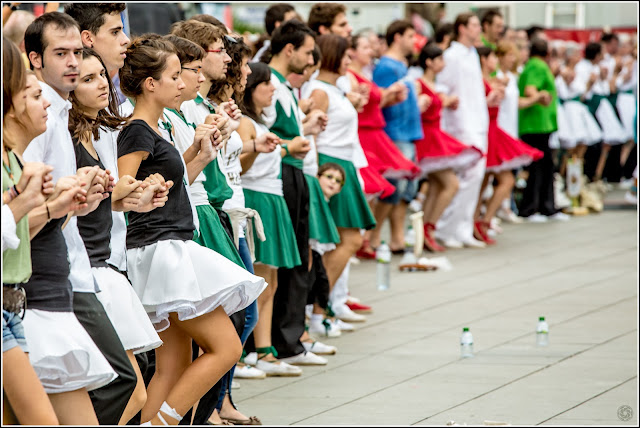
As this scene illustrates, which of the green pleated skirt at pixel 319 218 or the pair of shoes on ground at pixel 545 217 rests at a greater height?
the green pleated skirt at pixel 319 218

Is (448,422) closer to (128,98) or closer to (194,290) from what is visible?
(194,290)

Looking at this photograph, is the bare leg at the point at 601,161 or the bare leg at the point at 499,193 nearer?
the bare leg at the point at 499,193

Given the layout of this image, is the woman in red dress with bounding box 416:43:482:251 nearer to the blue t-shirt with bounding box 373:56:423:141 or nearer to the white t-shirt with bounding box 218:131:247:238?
the blue t-shirt with bounding box 373:56:423:141

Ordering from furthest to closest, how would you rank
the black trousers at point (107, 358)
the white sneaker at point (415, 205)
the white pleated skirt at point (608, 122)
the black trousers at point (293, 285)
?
the white pleated skirt at point (608, 122) < the white sneaker at point (415, 205) < the black trousers at point (293, 285) < the black trousers at point (107, 358)

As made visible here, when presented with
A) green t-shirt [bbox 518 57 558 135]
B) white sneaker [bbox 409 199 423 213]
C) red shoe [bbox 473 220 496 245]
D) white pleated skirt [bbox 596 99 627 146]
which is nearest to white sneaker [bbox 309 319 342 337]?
red shoe [bbox 473 220 496 245]

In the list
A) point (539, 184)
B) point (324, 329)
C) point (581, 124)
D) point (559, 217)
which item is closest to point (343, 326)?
point (324, 329)

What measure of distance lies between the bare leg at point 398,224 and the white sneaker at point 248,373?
473 centimetres

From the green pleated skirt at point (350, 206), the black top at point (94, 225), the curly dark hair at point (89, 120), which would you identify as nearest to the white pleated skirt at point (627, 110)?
the green pleated skirt at point (350, 206)

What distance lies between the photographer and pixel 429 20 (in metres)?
21.7

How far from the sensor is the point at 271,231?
6.50 m

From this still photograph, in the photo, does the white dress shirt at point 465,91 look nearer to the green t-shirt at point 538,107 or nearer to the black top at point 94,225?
the green t-shirt at point 538,107

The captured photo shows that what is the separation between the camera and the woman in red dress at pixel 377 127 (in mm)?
9641

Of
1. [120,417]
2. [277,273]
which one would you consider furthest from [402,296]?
[120,417]

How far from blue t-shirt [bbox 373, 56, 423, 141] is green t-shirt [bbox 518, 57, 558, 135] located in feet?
9.39
